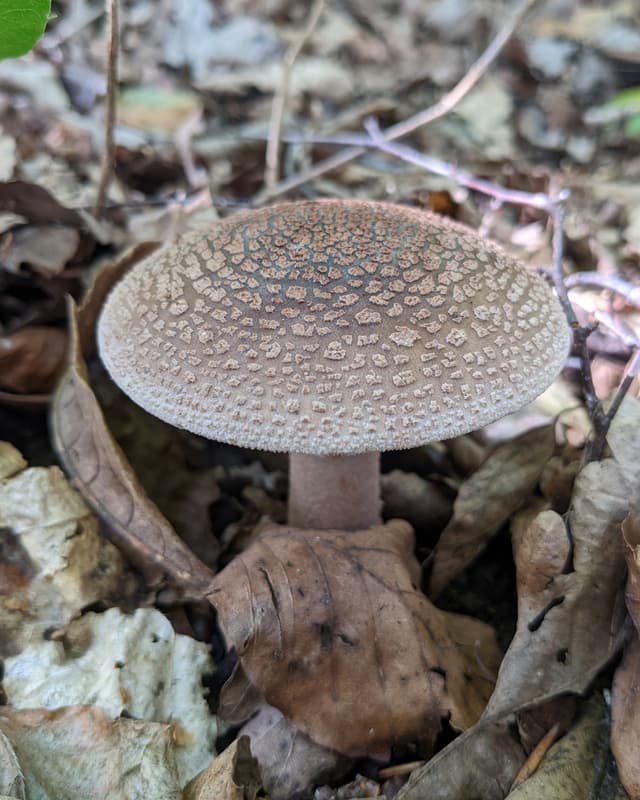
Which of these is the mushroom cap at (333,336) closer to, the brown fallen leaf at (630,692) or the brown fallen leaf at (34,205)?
the brown fallen leaf at (630,692)

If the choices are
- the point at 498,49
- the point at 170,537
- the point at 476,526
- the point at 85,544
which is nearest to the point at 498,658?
the point at 476,526

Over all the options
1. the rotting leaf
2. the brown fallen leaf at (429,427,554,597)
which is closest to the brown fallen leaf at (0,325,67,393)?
the rotting leaf

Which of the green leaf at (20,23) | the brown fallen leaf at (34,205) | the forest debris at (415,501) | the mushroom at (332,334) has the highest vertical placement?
the green leaf at (20,23)

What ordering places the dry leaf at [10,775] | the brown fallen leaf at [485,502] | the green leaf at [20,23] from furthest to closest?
the brown fallen leaf at [485,502], the green leaf at [20,23], the dry leaf at [10,775]

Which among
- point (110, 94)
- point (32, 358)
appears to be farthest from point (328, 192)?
point (32, 358)

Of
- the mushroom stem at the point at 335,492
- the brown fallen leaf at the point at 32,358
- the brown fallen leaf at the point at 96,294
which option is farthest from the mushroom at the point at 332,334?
the brown fallen leaf at the point at 32,358

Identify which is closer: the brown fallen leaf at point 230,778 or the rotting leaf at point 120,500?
the brown fallen leaf at point 230,778

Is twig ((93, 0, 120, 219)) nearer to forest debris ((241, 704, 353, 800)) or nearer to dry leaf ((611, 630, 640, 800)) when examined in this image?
forest debris ((241, 704, 353, 800))
